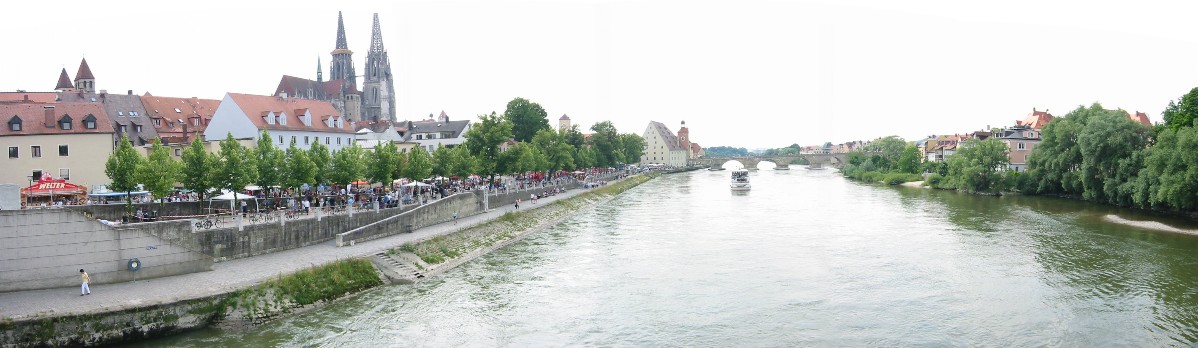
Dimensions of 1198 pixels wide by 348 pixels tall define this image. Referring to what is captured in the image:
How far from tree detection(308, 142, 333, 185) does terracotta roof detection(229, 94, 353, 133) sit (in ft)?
38.0

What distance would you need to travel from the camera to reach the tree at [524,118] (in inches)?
4033

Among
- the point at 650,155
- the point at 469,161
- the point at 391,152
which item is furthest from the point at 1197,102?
the point at 650,155

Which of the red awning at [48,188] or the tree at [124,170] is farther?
the tree at [124,170]

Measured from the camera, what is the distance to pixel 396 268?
1176 inches

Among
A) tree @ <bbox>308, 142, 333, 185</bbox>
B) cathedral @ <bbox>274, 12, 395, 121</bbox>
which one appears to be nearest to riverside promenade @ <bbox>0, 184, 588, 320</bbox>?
tree @ <bbox>308, 142, 333, 185</bbox>

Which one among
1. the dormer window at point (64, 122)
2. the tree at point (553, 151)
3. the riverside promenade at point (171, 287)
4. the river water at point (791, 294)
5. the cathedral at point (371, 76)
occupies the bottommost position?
the river water at point (791, 294)

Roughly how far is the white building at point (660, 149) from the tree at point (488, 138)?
124693 mm

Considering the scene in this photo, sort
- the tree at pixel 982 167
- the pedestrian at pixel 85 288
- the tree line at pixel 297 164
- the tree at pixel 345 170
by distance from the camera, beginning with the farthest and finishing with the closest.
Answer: the tree at pixel 982 167, the tree at pixel 345 170, the tree line at pixel 297 164, the pedestrian at pixel 85 288

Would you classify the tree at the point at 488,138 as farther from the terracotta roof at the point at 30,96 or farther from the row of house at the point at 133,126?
the terracotta roof at the point at 30,96

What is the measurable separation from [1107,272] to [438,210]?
109ft

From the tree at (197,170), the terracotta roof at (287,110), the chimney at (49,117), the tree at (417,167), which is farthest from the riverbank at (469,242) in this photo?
the chimney at (49,117)

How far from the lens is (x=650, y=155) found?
19350cm

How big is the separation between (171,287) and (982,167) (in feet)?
253

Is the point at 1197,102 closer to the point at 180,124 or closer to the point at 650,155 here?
the point at 180,124
